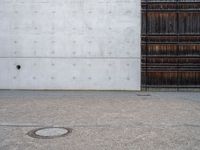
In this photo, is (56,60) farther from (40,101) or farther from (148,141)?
(148,141)

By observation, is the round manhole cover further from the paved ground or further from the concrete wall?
the concrete wall

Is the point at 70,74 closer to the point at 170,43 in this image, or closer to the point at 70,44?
the point at 70,44

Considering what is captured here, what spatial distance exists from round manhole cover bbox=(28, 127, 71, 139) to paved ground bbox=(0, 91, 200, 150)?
194mm

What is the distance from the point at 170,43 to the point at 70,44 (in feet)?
14.7

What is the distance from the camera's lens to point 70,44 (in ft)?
50.9

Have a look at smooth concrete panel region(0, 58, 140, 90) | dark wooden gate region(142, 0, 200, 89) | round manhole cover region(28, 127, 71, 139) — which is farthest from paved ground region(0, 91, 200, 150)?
dark wooden gate region(142, 0, 200, 89)

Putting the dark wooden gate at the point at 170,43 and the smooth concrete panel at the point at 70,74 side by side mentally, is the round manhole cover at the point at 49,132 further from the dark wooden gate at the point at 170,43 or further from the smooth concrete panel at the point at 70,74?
the dark wooden gate at the point at 170,43

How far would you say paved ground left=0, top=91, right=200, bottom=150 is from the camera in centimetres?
696

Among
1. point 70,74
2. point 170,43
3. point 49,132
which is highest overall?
point 170,43

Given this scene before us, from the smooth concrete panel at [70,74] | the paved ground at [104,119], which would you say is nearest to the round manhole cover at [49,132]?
the paved ground at [104,119]

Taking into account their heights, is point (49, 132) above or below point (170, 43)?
below

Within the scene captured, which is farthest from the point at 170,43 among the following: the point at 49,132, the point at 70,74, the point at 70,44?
the point at 49,132

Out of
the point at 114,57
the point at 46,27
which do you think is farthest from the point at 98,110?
the point at 46,27

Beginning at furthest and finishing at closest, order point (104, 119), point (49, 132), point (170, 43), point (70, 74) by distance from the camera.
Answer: point (70, 74), point (170, 43), point (104, 119), point (49, 132)
